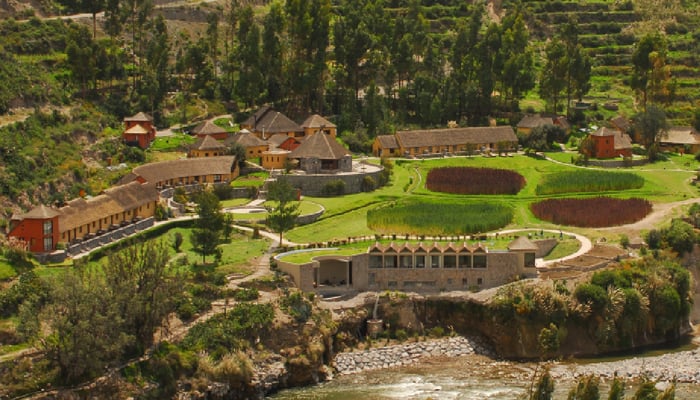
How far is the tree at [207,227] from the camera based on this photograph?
6856 centimetres

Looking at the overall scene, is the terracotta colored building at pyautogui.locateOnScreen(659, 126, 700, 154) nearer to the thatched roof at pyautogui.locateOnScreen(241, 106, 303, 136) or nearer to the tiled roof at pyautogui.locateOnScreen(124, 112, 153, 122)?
the thatched roof at pyautogui.locateOnScreen(241, 106, 303, 136)

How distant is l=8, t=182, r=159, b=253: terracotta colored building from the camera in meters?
66.6

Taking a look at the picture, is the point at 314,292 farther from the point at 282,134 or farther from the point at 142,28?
the point at 142,28

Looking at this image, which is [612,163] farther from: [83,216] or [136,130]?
[83,216]

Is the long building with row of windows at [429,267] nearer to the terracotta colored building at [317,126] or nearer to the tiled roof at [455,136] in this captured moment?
the tiled roof at [455,136]

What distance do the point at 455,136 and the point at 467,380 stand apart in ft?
145

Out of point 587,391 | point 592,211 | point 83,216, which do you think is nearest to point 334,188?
point 592,211

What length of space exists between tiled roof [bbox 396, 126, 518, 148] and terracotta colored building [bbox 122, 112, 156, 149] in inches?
874

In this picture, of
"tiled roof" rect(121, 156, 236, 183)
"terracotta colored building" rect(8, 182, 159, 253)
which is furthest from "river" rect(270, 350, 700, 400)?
"tiled roof" rect(121, 156, 236, 183)

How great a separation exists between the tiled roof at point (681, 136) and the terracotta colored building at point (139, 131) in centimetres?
4792

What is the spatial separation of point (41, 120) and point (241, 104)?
91.5 feet

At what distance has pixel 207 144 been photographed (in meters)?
91.8

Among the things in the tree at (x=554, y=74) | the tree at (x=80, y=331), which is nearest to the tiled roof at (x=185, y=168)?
the tree at (x=80, y=331)

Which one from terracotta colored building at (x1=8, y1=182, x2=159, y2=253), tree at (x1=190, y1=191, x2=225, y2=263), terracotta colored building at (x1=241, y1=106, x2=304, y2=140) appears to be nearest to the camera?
terracotta colored building at (x1=8, y1=182, x2=159, y2=253)
